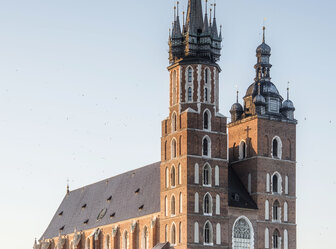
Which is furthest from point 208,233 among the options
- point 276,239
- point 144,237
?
point 144,237

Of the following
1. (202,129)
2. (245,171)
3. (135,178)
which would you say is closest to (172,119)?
(202,129)

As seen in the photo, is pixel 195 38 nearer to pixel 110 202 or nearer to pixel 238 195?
pixel 238 195

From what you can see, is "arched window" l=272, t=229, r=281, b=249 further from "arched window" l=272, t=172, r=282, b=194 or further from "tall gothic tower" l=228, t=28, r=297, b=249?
"arched window" l=272, t=172, r=282, b=194

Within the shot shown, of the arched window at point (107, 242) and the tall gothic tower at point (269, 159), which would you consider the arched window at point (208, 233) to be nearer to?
the tall gothic tower at point (269, 159)

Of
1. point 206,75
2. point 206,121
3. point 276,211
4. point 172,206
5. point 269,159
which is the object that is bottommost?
point 276,211

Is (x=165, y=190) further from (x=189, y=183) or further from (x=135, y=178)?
(x=135, y=178)

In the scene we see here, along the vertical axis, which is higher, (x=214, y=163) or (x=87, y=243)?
(x=214, y=163)

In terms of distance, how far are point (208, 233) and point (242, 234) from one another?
13.8 ft

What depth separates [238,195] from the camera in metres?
91.6

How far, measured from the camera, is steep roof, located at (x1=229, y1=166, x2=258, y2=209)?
9056 centimetres

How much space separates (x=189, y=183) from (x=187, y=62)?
41.3 feet

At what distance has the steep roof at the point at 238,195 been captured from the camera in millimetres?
90562

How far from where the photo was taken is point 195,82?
90750 mm

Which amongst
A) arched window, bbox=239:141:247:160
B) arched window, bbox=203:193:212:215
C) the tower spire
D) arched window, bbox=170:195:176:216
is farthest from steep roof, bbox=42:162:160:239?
the tower spire
